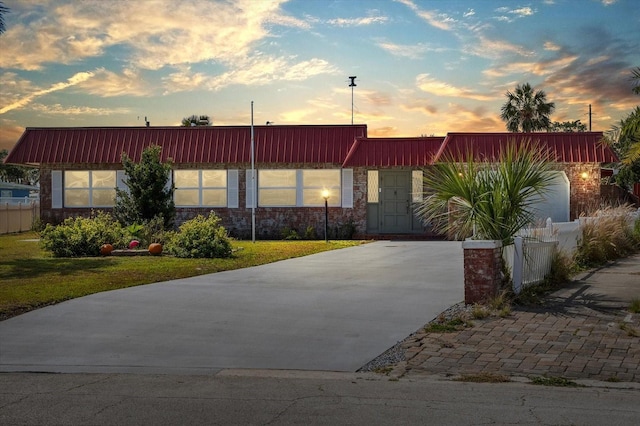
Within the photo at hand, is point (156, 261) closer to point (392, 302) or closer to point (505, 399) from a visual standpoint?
point (392, 302)

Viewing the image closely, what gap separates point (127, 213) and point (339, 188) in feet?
30.6

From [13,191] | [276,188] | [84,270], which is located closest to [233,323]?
[84,270]

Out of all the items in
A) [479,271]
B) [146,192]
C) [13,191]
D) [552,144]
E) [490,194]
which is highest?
[552,144]

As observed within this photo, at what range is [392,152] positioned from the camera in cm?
2794

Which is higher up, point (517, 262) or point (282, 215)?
point (282, 215)

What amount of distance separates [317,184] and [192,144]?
5.40 meters

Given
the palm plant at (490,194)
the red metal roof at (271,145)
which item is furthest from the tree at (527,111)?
the palm plant at (490,194)

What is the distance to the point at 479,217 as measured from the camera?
37.0 ft

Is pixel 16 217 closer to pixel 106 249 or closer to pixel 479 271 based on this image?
pixel 106 249

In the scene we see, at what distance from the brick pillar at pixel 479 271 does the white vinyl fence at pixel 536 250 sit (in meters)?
0.86

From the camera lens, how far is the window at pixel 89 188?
2992cm

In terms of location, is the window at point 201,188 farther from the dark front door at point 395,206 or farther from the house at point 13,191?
the house at point 13,191

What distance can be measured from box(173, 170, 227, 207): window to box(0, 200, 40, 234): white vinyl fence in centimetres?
811

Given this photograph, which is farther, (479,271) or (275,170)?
(275,170)
